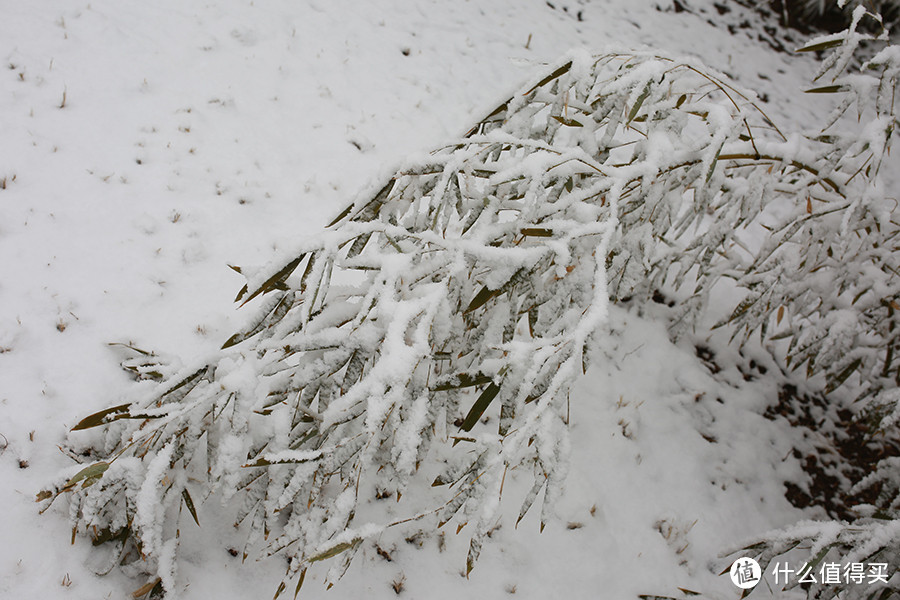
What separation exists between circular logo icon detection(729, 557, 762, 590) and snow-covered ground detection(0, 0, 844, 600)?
0.22 feet

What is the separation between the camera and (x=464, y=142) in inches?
67.9

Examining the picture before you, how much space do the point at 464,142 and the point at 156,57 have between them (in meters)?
3.32

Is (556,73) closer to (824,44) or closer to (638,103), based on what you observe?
(638,103)

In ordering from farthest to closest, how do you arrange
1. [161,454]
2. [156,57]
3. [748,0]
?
[748,0] < [156,57] < [161,454]

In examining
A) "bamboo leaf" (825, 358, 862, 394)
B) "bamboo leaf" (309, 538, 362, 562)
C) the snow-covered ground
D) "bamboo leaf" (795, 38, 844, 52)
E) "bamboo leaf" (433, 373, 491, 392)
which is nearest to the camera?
"bamboo leaf" (309, 538, 362, 562)

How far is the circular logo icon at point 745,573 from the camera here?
2332 mm

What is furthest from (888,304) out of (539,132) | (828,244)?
(539,132)

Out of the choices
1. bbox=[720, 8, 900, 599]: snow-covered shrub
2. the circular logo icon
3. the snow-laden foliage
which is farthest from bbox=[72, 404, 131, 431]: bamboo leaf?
the circular logo icon

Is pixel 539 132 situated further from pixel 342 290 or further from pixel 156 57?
pixel 156 57

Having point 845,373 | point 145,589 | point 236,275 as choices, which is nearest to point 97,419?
point 145,589

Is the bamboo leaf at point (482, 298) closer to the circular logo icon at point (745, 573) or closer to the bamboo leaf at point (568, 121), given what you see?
the bamboo leaf at point (568, 121)

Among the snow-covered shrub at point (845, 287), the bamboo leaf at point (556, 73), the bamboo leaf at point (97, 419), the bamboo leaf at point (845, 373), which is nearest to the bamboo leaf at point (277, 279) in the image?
the bamboo leaf at point (97, 419)

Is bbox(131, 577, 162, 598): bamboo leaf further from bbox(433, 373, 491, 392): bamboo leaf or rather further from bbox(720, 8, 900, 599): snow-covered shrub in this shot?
bbox(720, 8, 900, 599): snow-covered shrub

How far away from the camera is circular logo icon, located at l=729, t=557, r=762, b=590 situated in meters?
2.33
